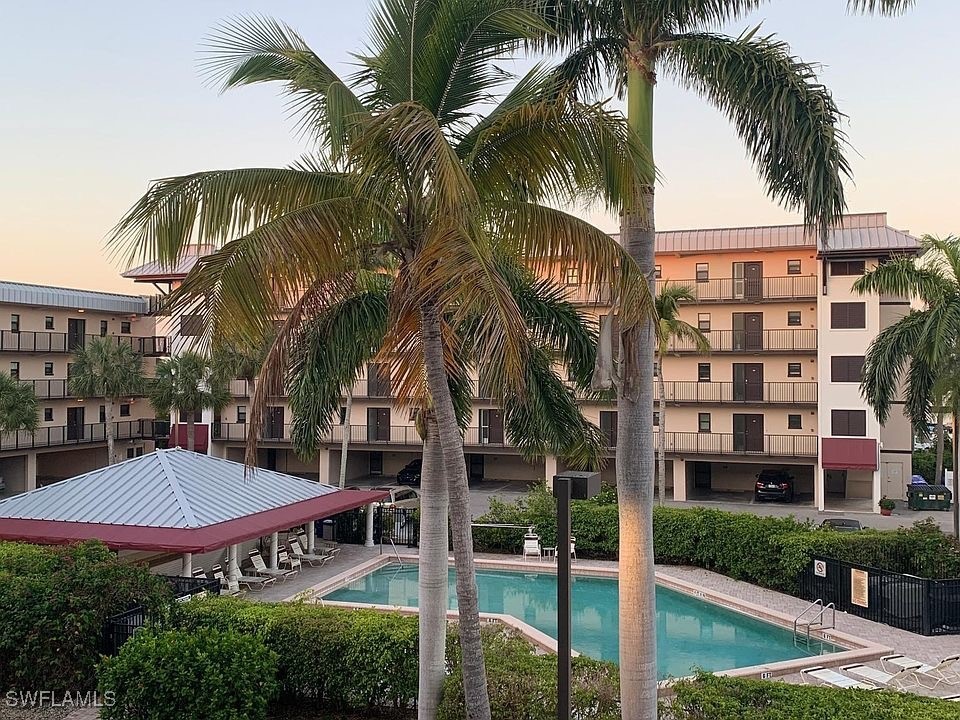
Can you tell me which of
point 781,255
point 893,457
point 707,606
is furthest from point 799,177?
point 893,457

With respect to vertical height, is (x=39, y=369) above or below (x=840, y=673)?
above

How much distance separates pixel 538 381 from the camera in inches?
413

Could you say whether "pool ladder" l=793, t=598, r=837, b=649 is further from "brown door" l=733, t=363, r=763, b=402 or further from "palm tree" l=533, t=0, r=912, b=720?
"brown door" l=733, t=363, r=763, b=402

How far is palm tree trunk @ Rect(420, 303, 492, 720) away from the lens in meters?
8.37

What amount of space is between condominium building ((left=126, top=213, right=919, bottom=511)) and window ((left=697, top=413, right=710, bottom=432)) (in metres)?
0.04

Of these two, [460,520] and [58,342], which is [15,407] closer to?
[58,342]

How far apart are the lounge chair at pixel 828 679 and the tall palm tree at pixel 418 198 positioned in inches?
303

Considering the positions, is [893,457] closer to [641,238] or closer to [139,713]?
[641,238]

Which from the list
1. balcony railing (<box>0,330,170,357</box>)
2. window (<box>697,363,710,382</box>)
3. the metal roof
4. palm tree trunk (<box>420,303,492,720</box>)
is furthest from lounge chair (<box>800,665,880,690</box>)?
the metal roof

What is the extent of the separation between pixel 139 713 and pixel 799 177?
374 inches

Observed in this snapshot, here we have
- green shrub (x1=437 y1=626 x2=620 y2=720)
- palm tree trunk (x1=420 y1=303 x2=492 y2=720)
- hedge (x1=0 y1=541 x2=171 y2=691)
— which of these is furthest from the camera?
hedge (x1=0 y1=541 x2=171 y2=691)

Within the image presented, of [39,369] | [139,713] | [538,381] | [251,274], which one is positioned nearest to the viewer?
[251,274]

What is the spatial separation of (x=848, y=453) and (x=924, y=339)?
1478 centimetres

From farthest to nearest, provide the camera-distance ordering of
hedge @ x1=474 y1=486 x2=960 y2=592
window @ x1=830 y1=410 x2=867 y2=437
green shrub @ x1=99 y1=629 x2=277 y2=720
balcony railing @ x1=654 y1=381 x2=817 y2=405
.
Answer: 1. balcony railing @ x1=654 y1=381 x2=817 y2=405
2. window @ x1=830 y1=410 x2=867 y2=437
3. hedge @ x1=474 y1=486 x2=960 y2=592
4. green shrub @ x1=99 y1=629 x2=277 y2=720
